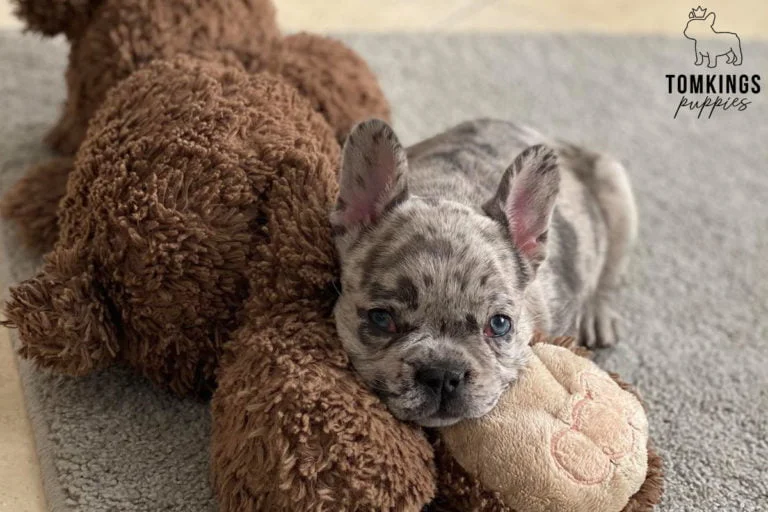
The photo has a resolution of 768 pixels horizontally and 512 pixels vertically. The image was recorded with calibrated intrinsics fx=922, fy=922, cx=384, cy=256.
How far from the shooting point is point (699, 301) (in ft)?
10.8

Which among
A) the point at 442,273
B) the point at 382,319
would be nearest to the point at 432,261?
the point at 442,273

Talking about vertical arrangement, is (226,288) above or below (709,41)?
below

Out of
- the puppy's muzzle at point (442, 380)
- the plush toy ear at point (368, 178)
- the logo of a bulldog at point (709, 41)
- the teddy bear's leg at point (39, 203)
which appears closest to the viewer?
the puppy's muzzle at point (442, 380)

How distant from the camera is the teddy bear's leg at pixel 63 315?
2.25 m

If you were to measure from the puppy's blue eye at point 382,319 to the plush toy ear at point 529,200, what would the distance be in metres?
0.40

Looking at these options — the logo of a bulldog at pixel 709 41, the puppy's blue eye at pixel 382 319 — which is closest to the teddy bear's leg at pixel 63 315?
→ the puppy's blue eye at pixel 382 319

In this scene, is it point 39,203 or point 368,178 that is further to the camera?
point 39,203

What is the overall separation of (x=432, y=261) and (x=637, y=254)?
1.64m

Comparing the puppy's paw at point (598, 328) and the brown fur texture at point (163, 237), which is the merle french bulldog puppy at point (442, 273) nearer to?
the brown fur texture at point (163, 237)

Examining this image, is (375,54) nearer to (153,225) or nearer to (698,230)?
(698,230)

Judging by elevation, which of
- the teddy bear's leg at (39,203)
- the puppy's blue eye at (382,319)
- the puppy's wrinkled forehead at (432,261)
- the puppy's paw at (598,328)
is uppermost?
the puppy's wrinkled forehead at (432,261)

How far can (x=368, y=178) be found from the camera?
2258mm

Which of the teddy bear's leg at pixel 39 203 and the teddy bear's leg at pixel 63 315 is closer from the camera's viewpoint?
the teddy bear's leg at pixel 63 315

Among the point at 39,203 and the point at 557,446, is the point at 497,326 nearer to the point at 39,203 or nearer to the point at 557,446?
the point at 557,446
